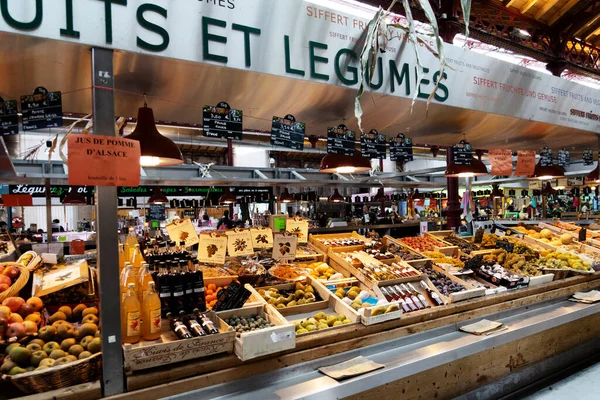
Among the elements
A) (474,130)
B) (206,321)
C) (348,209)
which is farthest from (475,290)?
(348,209)

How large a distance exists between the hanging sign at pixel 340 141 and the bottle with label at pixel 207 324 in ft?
6.34

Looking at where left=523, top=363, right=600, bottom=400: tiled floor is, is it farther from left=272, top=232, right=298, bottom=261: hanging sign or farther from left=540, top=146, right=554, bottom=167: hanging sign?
left=540, top=146, right=554, bottom=167: hanging sign

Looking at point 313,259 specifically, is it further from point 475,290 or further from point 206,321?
point 206,321

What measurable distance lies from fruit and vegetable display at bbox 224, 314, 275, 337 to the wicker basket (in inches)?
31.9

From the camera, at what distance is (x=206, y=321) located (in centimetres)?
246

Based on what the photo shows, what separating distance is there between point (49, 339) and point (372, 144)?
340 centimetres

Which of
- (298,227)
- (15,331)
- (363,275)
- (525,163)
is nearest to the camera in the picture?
(15,331)

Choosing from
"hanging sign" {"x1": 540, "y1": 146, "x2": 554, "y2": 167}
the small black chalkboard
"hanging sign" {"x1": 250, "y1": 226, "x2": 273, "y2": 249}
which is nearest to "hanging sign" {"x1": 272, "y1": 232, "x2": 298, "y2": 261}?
"hanging sign" {"x1": 250, "y1": 226, "x2": 273, "y2": 249}

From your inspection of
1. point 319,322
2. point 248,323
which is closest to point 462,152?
point 319,322

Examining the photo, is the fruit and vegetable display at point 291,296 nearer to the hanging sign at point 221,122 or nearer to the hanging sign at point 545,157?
the hanging sign at point 221,122

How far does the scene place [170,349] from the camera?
7.09 feet

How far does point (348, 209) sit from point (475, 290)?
11643 mm

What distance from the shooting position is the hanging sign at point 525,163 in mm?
5672

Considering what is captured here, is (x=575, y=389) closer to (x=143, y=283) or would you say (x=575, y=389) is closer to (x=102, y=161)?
(x=143, y=283)
